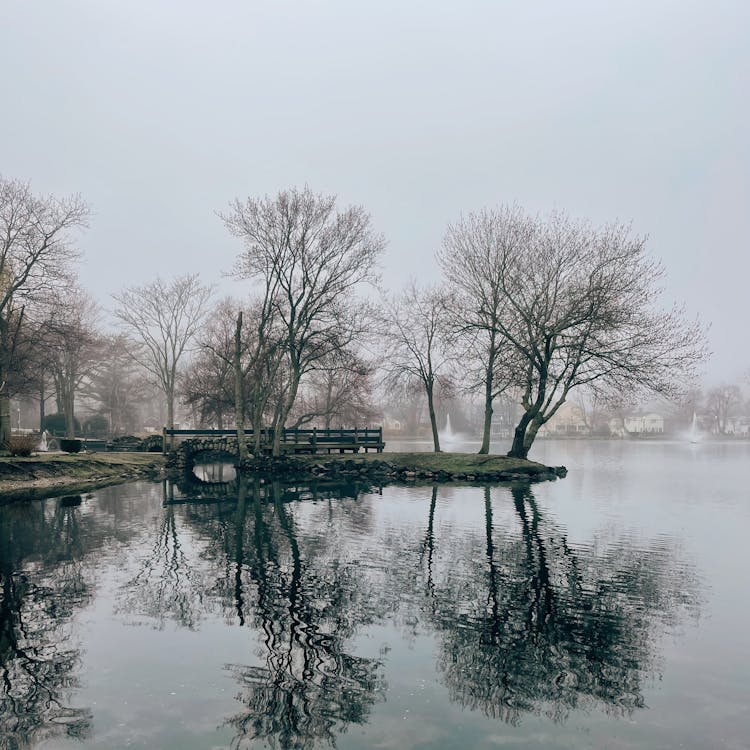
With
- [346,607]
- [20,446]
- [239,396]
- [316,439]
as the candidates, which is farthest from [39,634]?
[316,439]

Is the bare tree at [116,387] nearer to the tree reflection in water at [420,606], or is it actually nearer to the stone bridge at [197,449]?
the stone bridge at [197,449]

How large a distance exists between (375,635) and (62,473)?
102ft

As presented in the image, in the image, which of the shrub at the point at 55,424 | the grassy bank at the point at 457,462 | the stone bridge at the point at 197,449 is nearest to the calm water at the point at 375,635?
the grassy bank at the point at 457,462

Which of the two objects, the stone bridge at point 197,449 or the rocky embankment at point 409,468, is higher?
the stone bridge at point 197,449

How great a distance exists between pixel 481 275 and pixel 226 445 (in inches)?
884

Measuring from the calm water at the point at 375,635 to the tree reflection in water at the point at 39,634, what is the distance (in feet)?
0.14

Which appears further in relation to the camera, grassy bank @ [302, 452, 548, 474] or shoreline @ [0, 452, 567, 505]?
grassy bank @ [302, 452, 548, 474]

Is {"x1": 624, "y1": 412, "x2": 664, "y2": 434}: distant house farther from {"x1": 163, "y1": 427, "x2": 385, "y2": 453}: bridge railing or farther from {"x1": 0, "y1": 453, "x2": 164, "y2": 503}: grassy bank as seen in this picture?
{"x1": 0, "y1": 453, "x2": 164, "y2": 503}: grassy bank

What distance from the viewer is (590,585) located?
47.2 ft

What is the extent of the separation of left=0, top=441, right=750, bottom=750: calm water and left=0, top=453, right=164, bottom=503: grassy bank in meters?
10.9

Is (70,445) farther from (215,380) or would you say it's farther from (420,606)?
(420,606)

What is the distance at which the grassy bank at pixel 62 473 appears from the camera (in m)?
32.6

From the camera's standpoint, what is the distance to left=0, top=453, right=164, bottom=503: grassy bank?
107ft

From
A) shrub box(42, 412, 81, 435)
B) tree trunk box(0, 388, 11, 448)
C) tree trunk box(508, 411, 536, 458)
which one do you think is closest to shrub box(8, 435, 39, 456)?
tree trunk box(0, 388, 11, 448)
